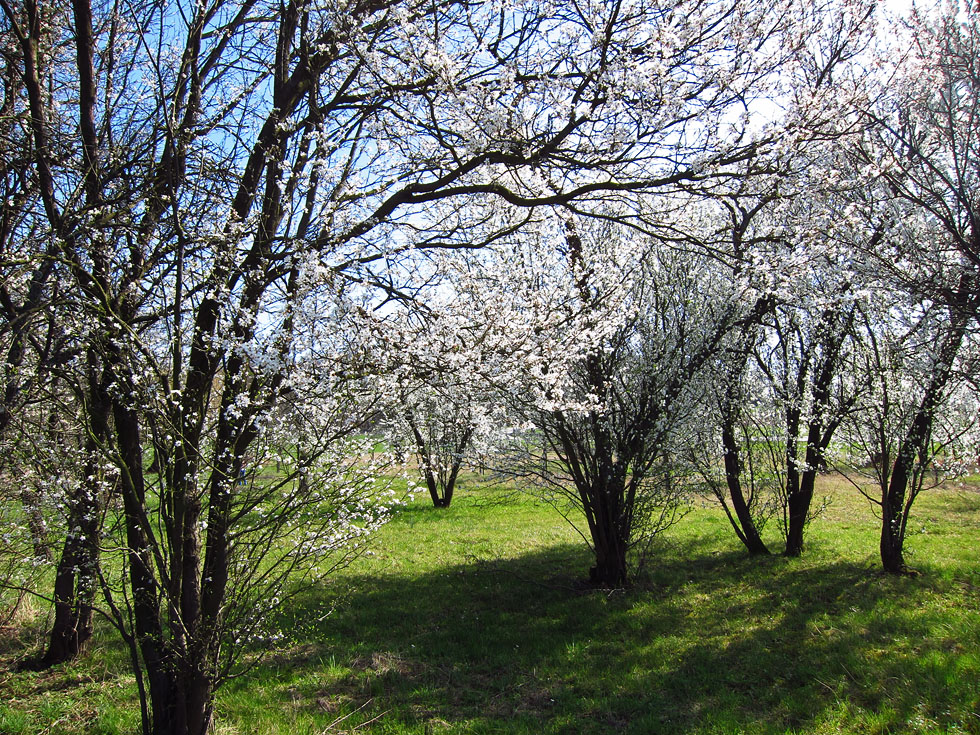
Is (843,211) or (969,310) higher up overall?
(843,211)

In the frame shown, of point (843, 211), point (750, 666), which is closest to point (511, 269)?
point (843, 211)

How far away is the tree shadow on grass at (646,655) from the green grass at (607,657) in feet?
0.07

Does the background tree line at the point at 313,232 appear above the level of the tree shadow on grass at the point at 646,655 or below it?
above

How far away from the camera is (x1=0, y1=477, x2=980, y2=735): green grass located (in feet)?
15.1

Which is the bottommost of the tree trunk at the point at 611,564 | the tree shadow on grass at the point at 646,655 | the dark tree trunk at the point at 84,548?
the tree shadow on grass at the point at 646,655

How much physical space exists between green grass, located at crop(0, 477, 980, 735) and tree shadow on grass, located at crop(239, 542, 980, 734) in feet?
0.07

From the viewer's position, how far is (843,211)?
597 cm

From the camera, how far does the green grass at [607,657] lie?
461 cm

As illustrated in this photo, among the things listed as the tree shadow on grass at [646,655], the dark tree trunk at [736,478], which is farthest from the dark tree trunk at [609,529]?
the dark tree trunk at [736,478]

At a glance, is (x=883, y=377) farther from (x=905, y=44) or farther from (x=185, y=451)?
(x=185, y=451)

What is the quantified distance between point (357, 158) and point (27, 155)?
6.76 ft

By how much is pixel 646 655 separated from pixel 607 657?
1.29 ft

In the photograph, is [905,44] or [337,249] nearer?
[337,249]

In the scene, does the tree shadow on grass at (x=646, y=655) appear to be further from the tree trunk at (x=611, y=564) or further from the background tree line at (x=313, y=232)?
the background tree line at (x=313, y=232)
